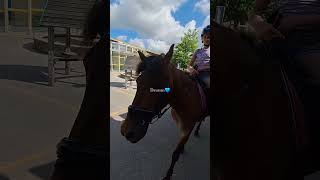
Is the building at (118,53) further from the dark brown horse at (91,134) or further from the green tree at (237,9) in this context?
the green tree at (237,9)

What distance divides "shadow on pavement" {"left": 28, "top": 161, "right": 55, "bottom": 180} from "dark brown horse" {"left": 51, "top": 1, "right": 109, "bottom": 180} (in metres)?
0.03

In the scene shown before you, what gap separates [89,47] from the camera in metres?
1.84

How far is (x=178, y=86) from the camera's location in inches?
74.3

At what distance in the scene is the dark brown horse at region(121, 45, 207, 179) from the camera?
179cm

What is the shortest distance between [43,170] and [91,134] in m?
0.30

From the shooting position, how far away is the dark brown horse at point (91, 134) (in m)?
1.82

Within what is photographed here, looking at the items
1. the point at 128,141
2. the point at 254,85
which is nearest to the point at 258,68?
the point at 254,85

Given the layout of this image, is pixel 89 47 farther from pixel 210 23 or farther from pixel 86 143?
pixel 210 23

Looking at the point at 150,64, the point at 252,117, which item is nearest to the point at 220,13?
the point at 150,64

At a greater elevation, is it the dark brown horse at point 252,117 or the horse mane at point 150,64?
the horse mane at point 150,64

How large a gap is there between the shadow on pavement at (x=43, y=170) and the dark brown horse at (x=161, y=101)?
44 centimetres

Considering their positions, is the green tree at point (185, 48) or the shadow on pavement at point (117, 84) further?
the green tree at point (185, 48)

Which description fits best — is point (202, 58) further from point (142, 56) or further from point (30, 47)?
point (30, 47)

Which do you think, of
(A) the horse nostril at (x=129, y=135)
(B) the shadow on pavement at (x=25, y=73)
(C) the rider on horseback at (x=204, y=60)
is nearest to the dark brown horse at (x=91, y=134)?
(A) the horse nostril at (x=129, y=135)
